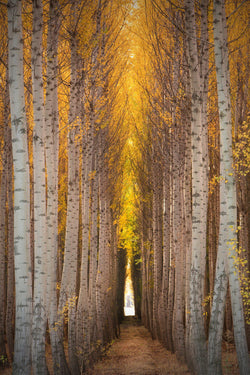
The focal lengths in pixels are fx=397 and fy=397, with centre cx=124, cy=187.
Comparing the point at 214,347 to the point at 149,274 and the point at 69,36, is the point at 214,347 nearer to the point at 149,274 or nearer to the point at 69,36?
the point at 69,36

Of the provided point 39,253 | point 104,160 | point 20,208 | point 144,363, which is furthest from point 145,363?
point 20,208

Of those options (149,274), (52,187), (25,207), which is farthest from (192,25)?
(149,274)

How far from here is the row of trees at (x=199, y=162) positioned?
584cm

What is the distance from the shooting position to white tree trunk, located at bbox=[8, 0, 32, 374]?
475 centimetres

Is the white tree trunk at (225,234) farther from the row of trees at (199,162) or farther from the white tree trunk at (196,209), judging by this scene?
the white tree trunk at (196,209)

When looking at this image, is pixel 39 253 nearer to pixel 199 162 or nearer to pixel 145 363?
pixel 199 162

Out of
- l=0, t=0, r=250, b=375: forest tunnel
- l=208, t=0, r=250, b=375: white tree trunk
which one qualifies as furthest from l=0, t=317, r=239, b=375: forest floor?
l=208, t=0, r=250, b=375: white tree trunk

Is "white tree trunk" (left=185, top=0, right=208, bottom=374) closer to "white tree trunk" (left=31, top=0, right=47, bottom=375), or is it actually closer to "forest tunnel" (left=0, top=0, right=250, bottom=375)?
"forest tunnel" (left=0, top=0, right=250, bottom=375)

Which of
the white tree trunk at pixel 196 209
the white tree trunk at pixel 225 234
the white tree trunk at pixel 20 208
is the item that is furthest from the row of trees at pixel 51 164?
the white tree trunk at pixel 225 234

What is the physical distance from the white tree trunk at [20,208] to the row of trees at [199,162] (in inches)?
106

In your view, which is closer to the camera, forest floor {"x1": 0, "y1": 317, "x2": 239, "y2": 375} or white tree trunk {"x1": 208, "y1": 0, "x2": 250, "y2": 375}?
A: white tree trunk {"x1": 208, "y1": 0, "x2": 250, "y2": 375}

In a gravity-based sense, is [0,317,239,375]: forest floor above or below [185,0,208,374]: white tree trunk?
below

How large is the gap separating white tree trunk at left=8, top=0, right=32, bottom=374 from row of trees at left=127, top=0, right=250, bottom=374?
8.82 ft

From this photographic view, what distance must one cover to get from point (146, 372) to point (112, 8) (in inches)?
362
